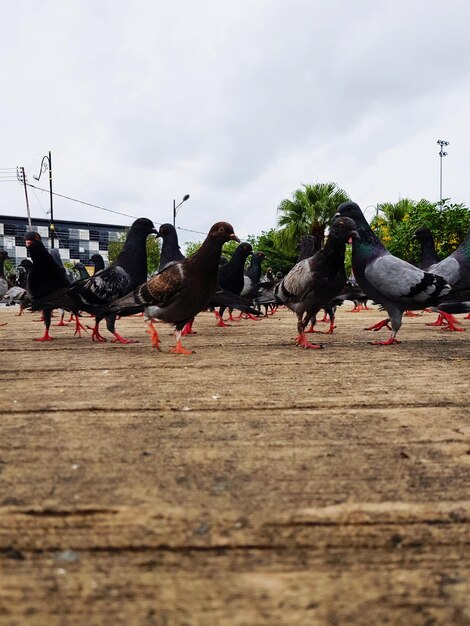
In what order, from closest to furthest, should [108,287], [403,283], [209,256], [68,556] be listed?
[68,556] → [209,256] → [403,283] → [108,287]

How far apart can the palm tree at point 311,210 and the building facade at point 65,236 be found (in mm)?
51869

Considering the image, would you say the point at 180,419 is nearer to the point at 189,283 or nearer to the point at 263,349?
the point at 263,349

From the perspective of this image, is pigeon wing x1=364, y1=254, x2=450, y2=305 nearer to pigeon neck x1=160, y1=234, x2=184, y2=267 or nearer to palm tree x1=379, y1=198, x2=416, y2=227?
pigeon neck x1=160, y1=234, x2=184, y2=267

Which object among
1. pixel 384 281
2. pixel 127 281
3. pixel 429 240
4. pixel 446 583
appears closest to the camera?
pixel 446 583

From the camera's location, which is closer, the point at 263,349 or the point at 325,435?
the point at 325,435

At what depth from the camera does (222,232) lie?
5.59 m

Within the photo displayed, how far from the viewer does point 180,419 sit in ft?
6.84

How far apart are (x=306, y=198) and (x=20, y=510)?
32.5 meters

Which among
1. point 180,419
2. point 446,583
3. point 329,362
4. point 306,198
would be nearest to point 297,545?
point 446,583

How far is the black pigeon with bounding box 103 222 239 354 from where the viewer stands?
5246mm

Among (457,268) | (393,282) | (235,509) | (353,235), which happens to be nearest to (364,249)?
(353,235)

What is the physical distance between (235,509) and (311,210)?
Result: 105 ft

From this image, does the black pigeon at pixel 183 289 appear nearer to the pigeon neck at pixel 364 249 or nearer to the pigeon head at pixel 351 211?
the pigeon neck at pixel 364 249

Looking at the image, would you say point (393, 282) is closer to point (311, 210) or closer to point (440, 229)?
point (440, 229)
